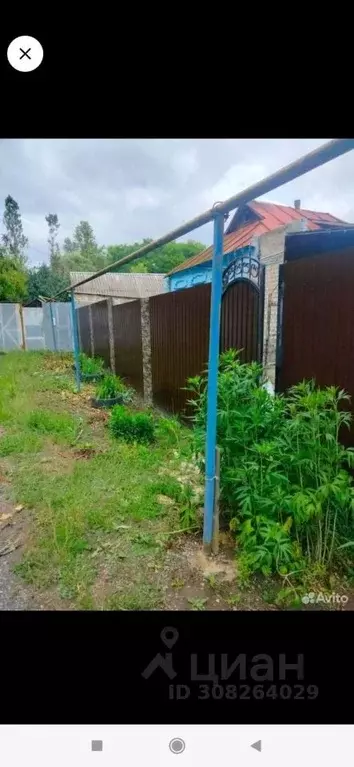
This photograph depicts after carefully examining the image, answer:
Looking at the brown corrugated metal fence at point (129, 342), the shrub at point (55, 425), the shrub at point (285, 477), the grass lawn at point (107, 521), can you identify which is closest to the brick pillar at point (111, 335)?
the brown corrugated metal fence at point (129, 342)

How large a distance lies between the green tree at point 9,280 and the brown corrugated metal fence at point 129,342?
8.25 m

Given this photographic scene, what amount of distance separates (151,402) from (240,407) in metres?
2.88

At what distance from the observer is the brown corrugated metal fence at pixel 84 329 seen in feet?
28.1

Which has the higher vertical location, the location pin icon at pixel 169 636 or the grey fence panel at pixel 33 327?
the grey fence panel at pixel 33 327

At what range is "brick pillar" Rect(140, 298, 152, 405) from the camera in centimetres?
436

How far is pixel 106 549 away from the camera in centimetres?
169

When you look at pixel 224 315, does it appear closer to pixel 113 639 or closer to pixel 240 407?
pixel 240 407

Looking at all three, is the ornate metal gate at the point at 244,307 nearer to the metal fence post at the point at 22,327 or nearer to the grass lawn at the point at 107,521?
the grass lawn at the point at 107,521

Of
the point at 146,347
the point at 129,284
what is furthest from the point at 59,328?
the point at 146,347

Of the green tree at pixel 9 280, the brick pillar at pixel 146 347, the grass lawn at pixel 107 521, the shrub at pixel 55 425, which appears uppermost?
the green tree at pixel 9 280

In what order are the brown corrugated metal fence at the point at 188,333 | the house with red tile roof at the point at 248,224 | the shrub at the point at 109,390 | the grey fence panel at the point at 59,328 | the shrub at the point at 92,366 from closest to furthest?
1. the brown corrugated metal fence at the point at 188,333
2. the shrub at the point at 109,390
3. the house with red tile roof at the point at 248,224
4. the shrub at the point at 92,366
5. the grey fence panel at the point at 59,328
